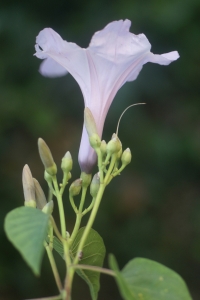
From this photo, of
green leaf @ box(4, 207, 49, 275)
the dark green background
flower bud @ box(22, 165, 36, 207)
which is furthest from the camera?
the dark green background

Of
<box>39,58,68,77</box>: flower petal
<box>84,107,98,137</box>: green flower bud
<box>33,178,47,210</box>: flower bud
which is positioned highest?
<box>39,58,68,77</box>: flower petal

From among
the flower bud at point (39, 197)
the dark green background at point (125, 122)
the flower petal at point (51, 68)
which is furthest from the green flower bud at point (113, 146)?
the dark green background at point (125, 122)

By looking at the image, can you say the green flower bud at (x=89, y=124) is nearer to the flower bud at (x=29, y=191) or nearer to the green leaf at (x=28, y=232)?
the flower bud at (x=29, y=191)

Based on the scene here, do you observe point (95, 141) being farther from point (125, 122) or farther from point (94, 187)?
point (125, 122)

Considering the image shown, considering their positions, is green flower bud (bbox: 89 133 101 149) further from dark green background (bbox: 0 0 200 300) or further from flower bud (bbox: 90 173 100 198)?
dark green background (bbox: 0 0 200 300)

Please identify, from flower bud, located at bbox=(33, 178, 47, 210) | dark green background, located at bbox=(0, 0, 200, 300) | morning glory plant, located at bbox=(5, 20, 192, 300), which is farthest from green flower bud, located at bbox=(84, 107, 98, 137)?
dark green background, located at bbox=(0, 0, 200, 300)

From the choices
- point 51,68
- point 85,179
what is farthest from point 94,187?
point 51,68
